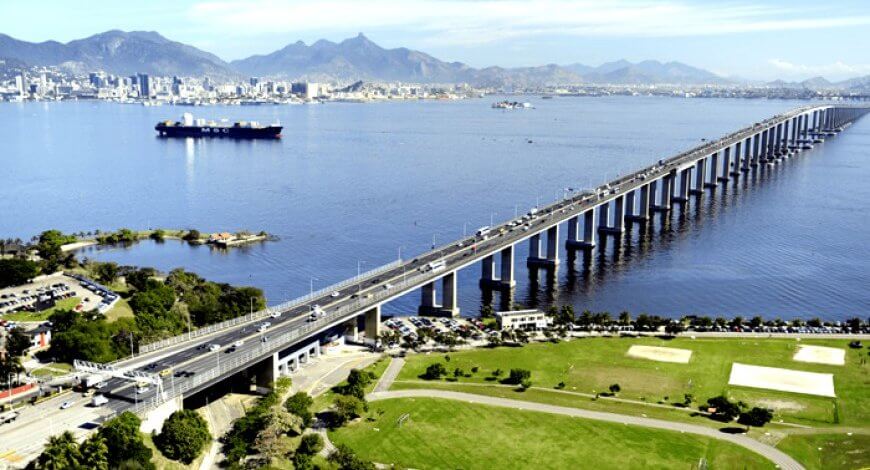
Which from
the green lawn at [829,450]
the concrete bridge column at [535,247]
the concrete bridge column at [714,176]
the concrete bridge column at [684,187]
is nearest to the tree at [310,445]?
the green lawn at [829,450]

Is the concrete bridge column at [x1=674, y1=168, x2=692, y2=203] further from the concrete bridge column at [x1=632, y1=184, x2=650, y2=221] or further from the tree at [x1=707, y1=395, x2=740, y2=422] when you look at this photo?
the tree at [x1=707, y1=395, x2=740, y2=422]

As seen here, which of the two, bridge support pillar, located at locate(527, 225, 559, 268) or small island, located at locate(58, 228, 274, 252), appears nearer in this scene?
Result: bridge support pillar, located at locate(527, 225, 559, 268)

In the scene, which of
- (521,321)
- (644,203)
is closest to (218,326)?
(521,321)

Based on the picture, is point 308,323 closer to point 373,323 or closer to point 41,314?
point 373,323

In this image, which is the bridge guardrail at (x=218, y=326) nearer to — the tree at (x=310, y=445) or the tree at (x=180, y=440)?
the tree at (x=180, y=440)

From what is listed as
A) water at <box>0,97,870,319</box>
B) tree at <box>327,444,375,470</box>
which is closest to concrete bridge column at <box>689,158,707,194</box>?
water at <box>0,97,870,319</box>

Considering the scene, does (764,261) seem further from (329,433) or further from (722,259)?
(329,433)
